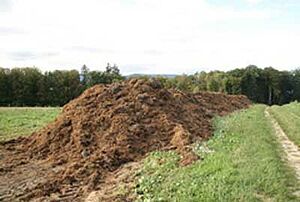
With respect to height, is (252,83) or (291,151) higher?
(291,151)

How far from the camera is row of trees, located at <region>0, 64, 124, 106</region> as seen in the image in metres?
59.2

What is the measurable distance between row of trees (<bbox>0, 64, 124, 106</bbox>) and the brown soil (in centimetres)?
4140

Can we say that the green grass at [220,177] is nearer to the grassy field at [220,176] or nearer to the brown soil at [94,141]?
the grassy field at [220,176]

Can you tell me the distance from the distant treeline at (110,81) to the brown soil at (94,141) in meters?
23.6

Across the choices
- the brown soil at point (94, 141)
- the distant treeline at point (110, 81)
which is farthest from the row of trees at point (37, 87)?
the brown soil at point (94, 141)

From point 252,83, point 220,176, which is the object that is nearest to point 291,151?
point 220,176

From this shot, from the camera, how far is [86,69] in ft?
222

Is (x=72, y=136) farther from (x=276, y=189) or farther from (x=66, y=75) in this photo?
(x=66, y=75)


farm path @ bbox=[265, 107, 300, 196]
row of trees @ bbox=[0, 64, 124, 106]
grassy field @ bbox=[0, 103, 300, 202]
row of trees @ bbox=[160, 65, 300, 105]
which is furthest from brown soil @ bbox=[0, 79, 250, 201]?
row of trees @ bbox=[160, 65, 300, 105]

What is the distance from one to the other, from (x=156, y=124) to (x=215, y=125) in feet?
16.4

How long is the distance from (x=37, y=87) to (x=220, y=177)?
53.9m

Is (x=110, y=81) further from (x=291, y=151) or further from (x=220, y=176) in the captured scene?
(x=220, y=176)

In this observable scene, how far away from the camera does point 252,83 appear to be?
82188 mm

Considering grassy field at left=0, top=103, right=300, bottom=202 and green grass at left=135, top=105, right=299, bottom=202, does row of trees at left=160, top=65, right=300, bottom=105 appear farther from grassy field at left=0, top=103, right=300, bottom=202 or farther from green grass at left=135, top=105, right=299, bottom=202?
green grass at left=135, top=105, right=299, bottom=202
